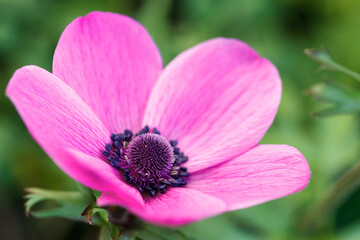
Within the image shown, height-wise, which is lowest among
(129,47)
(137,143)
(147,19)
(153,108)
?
(137,143)

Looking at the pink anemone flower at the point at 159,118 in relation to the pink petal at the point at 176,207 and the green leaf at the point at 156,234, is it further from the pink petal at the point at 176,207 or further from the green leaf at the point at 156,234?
the green leaf at the point at 156,234

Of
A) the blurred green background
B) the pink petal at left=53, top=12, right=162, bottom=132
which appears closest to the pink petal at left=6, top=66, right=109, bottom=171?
the pink petal at left=53, top=12, right=162, bottom=132

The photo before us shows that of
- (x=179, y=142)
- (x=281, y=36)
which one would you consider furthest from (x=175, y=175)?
(x=281, y=36)

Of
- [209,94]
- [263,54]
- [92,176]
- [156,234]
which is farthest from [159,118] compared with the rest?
[263,54]

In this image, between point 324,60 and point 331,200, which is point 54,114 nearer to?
point 324,60

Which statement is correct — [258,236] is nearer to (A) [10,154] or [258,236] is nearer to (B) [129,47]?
(B) [129,47]
